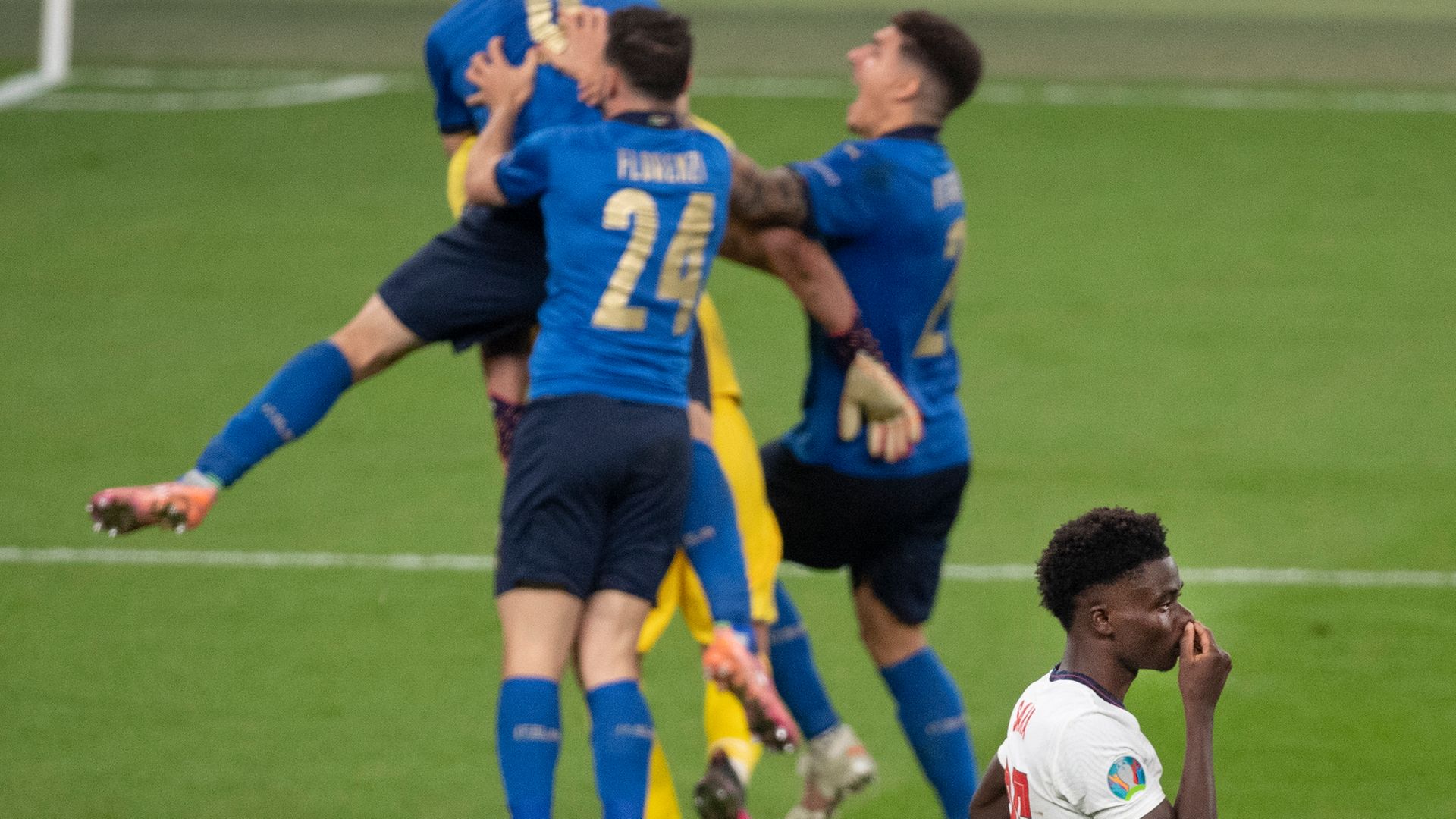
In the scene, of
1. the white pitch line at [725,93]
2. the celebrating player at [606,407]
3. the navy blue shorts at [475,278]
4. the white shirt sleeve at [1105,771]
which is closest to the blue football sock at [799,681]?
the celebrating player at [606,407]

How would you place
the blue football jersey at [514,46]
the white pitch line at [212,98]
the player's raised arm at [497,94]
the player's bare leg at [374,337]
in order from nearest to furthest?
the player's raised arm at [497,94] < the player's bare leg at [374,337] < the blue football jersey at [514,46] < the white pitch line at [212,98]

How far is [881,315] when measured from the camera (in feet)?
18.1

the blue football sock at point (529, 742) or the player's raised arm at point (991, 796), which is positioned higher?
the player's raised arm at point (991, 796)

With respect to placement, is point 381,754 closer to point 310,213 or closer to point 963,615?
point 963,615

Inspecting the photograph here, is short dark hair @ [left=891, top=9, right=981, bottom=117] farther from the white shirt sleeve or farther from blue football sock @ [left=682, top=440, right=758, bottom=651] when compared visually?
the white shirt sleeve

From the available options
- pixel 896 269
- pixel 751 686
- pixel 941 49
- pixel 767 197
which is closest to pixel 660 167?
pixel 767 197

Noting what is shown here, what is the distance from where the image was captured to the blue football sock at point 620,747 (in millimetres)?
4867

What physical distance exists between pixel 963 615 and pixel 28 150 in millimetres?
8293

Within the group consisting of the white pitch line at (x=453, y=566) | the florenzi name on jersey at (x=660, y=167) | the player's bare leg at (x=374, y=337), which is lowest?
the white pitch line at (x=453, y=566)

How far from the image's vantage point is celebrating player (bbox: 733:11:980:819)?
5.43 metres

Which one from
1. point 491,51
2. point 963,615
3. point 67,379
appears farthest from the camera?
point 67,379

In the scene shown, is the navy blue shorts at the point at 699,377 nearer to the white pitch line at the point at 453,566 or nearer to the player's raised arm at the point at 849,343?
the player's raised arm at the point at 849,343

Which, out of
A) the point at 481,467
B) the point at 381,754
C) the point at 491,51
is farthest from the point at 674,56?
the point at 481,467

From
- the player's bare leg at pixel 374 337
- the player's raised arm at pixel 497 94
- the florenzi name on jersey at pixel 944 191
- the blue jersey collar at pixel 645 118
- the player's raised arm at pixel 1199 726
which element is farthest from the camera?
the florenzi name on jersey at pixel 944 191
